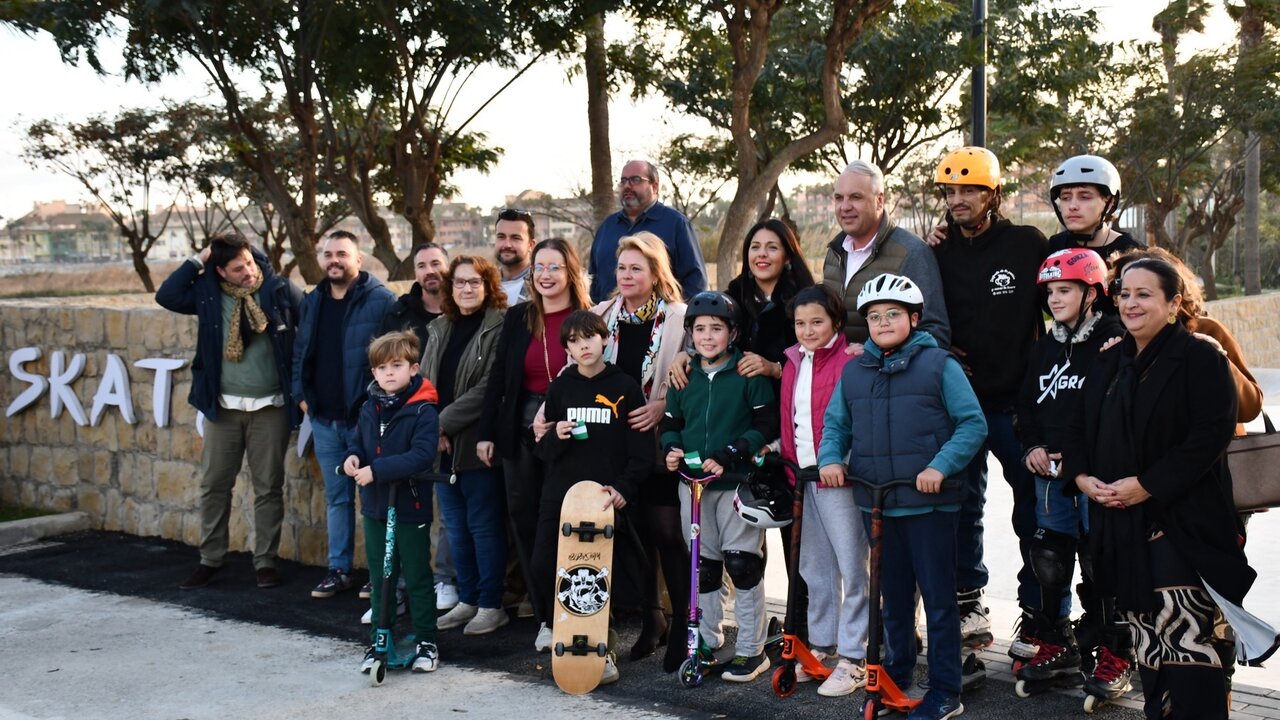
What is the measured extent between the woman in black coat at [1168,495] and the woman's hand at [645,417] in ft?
6.30

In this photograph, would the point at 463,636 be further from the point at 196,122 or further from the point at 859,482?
the point at 196,122

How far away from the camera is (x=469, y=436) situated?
20.8 feet

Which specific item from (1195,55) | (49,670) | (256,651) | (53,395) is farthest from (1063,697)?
(1195,55)

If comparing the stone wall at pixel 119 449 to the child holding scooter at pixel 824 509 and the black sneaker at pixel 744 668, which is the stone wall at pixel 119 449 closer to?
the black sneaker at pixel 744 668

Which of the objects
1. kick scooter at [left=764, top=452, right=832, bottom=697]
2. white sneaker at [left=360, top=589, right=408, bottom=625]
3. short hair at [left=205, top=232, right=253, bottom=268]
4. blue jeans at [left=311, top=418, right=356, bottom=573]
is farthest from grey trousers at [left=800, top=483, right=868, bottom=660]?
short hair at [left=205, top=232, right=253, bottom=268]

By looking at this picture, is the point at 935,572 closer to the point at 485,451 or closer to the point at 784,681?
the point at 784,681

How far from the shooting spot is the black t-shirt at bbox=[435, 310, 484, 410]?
6418 millimetres

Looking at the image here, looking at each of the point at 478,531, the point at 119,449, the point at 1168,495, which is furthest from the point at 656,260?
the point at 119,449

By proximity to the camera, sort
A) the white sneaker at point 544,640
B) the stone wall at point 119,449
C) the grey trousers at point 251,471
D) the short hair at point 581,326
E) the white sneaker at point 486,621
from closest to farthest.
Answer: the short hair at point 581,326 → the white sneaker at point 544,640 → the white sneaker at point 486,621 → the grey trousers at point 251,471 → the stone wall at point 119,449

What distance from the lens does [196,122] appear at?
30.8m

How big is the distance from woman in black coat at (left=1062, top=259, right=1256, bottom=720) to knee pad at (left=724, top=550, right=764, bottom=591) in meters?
1.45

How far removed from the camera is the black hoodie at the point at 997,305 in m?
5.20

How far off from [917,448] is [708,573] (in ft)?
3.99

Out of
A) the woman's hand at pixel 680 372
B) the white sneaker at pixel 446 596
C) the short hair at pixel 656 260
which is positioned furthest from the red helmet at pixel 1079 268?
the white sneaker at pixel 446 596
